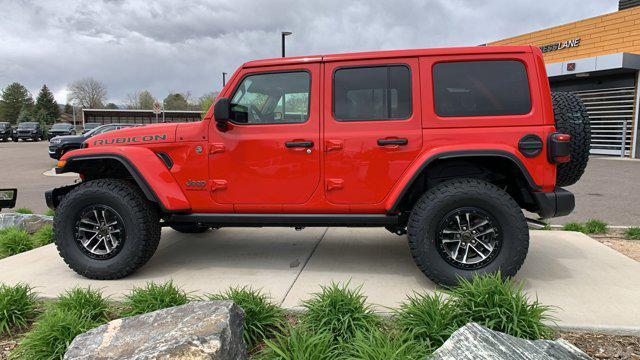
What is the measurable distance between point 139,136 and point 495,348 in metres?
3.43

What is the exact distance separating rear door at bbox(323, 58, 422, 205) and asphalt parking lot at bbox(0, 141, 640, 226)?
426 cm

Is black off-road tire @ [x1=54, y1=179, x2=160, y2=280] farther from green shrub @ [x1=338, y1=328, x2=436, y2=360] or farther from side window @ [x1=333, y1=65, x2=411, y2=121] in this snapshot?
green shrub @ [x1=338, y1=328, x2=436, y2=360]

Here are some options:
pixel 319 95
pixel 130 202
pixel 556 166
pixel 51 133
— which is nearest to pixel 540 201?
pixel 556 166

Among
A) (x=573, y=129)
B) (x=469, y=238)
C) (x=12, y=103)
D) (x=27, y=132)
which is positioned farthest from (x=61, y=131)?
(x=12, y=103)

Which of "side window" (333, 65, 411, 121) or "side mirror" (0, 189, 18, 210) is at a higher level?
"side window" (333, 65, 411, 121)

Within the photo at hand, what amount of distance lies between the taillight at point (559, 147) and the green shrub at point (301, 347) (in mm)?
2230

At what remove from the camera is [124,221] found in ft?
12.8

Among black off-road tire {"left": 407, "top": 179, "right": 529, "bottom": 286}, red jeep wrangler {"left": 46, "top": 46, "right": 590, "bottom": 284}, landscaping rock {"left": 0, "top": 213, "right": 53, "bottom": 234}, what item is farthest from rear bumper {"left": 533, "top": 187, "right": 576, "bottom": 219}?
landscaping rock {"left": 0, "top": 213, "right": 53, "bottom": 234}

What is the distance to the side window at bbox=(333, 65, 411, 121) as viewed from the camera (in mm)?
3682

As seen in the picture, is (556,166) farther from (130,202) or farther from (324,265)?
(130,202)

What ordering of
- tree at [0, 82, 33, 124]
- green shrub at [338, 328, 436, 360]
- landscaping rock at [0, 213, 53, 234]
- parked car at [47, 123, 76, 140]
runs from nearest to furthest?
green shrub at [338, 328, 436, 360] → landscaping rock at [0, 213, 53, 234] → parked car at [47, 123, 76, 140] → tree at [0, 82, 33, 124]

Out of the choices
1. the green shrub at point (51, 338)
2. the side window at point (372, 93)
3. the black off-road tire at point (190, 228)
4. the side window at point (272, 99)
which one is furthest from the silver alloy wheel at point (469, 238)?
the black off-road tire at point (190, 228)

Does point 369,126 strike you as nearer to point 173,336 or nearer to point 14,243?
point 173,336

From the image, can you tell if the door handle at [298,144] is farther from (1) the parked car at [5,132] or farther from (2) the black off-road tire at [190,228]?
(1) the parked car at [5,132]
